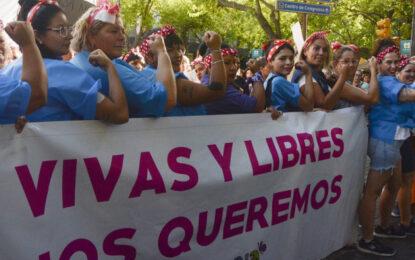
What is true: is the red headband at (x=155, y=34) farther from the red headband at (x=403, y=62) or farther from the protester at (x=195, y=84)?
the red headband at (x=403, y=62)

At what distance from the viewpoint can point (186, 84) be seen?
304 cm

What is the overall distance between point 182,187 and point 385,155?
200 centimetres

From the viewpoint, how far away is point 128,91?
2605 millimetres

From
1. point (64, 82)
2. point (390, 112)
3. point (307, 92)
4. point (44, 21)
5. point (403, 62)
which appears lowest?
point (390, 112)

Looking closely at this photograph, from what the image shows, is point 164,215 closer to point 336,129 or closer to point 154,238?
point 154,238

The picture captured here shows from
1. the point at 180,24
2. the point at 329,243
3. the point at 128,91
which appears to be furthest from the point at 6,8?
the point at 180,24

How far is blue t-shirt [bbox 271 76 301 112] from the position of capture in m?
3.67

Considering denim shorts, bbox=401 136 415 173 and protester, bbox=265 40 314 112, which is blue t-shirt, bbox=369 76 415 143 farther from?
protester, bbox=265 40 314 112

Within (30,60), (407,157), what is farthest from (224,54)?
(407,157)

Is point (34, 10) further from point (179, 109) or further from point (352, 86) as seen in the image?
point (352, 86)

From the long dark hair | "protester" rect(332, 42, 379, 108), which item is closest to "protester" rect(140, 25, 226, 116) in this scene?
the long dark hair

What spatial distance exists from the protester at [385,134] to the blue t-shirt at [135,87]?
217 cm

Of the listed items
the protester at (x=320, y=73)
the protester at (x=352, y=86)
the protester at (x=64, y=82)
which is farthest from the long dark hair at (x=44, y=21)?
the protester at (x=352, y=86)

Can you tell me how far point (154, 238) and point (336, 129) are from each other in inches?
73.2
